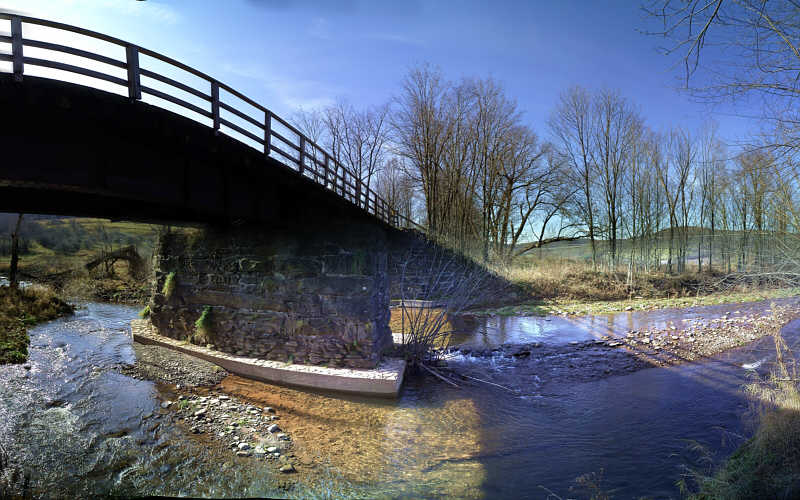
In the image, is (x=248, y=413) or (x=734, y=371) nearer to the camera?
(x=248, y=413)

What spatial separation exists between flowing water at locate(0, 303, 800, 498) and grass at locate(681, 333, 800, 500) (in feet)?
2.14

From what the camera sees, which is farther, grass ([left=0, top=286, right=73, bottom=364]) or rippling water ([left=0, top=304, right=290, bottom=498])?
grass ([left=0, top=286, right=73, bottom=364])

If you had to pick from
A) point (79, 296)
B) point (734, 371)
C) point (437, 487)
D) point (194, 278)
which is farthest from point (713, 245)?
point (79, 296)

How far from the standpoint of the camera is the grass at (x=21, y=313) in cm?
975

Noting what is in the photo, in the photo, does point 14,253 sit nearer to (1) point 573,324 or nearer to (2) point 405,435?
(2) point 405,435

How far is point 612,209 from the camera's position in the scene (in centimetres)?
2305

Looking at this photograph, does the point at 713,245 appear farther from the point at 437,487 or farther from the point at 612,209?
the point at 437,487

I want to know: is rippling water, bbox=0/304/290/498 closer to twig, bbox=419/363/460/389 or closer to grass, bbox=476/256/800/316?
twig, bbox=419/363/460/389

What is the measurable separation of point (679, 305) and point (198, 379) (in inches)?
827

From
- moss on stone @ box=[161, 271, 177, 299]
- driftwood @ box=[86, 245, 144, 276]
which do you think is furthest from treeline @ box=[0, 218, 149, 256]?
moss on stone @ box=[161, 271, 177, 299]

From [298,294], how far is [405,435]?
422 centimetres

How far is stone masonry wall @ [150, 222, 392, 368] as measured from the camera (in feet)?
28.3

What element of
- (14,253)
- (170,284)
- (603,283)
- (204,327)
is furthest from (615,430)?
(14,253)

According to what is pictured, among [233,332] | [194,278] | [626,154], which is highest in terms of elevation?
[626,154]
